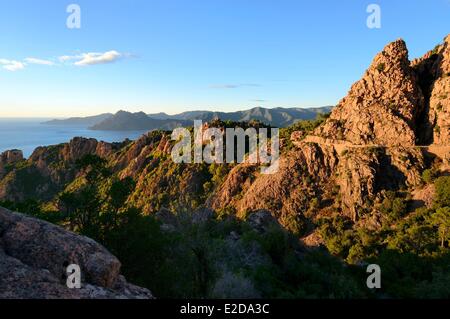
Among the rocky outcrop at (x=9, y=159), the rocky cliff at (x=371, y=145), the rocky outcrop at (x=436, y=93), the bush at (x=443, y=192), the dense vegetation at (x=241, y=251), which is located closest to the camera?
the dense vegetation at (x=241, y=251)

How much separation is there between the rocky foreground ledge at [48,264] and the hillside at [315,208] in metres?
7.43

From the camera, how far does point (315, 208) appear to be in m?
78.5

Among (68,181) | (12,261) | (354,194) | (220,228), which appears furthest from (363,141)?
(68,181)

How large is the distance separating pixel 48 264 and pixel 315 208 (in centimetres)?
6708

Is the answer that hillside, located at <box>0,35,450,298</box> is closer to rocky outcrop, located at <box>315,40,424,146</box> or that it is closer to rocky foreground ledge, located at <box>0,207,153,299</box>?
rocky outcrop, located at <box>315,40,424,146</box>

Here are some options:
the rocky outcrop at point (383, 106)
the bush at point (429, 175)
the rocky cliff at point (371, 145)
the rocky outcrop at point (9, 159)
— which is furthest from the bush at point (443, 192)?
the rocky outcrop at point (9, 159)

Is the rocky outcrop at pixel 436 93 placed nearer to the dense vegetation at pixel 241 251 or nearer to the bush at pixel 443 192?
the bush at pixel 443 192

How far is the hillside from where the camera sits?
101 feet

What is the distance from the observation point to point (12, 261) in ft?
61.4

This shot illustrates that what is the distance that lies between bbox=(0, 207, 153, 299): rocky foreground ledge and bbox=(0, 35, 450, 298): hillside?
743cm

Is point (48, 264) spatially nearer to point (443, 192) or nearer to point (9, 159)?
point (443, 192)

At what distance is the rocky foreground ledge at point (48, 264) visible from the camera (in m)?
17.1

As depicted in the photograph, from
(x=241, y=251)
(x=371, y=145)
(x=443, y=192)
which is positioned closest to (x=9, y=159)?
(x=241, y=251)
